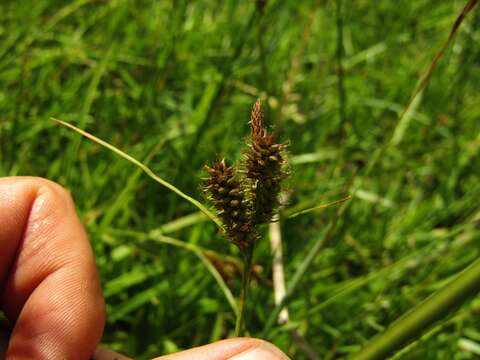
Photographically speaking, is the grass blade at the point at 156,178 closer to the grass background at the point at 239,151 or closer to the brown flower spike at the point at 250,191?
the brown flower spike at the point at 250,191

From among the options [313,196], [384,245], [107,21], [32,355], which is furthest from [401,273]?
[107,21]

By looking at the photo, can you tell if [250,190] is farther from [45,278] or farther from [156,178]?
[45,278]

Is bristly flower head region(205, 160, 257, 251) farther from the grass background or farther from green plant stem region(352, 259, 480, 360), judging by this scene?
the grass background

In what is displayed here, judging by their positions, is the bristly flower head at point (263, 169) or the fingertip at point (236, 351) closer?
the bristly flower head at point (263, 169)

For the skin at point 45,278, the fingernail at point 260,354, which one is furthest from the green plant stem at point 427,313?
the skin at point 45,278

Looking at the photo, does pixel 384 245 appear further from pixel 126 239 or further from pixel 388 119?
pixel 126 239

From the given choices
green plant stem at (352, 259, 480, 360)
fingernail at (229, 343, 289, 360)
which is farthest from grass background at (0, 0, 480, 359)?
green plant stem at (352, 259, 480, 360)

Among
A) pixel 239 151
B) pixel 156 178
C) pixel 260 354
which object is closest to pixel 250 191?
pixel 156 178

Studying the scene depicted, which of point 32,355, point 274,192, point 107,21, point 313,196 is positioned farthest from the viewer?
point 107,21
